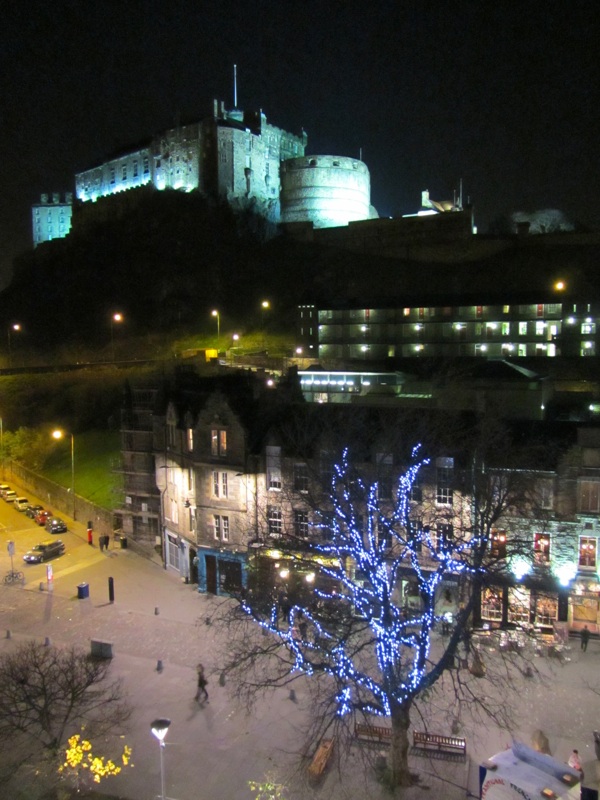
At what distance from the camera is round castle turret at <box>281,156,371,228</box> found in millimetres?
88125

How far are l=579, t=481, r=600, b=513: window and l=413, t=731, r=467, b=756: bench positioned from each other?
9971 mm

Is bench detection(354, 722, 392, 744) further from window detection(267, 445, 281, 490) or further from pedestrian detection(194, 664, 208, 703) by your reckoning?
window detection(267, 445, 281, 490)

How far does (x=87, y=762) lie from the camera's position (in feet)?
53.2

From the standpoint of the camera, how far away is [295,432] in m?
25.5

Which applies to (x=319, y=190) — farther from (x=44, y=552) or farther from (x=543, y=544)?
(x=543, y=544)

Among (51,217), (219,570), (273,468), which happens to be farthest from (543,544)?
(51,217)

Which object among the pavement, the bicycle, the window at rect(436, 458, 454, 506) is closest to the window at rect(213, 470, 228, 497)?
the pavement

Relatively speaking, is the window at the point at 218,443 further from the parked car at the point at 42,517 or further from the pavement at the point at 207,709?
the parked car at the point at 42,517

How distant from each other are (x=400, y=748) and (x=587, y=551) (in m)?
11.4

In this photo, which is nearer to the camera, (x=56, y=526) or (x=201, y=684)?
(x=201, y=684)

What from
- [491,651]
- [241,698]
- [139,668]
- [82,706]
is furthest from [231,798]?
[491,651]

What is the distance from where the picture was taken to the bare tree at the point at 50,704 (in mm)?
15344

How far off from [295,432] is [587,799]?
15.4 metres

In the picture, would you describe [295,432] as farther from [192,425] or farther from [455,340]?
[455,340]
